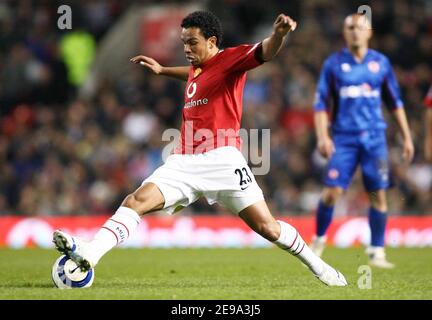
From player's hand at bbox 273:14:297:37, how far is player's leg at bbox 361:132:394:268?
3584 millimetres

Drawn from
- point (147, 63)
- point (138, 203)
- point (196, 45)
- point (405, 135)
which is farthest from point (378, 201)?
point (138, 203)

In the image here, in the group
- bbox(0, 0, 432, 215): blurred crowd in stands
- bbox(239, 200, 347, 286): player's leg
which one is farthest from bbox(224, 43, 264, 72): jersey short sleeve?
bbox(0, 0, 432, 215): blurred crowd in stands

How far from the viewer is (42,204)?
16016 mm

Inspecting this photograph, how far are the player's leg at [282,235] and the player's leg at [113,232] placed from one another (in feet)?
2.28

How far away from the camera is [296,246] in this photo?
714cm

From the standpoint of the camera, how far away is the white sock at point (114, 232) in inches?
261

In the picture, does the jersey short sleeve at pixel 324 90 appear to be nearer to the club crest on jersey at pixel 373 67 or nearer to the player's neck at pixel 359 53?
the player's neck at pixel 359 53

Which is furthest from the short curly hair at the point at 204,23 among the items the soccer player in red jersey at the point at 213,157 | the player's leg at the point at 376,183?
the player's leg at the point at 376,183

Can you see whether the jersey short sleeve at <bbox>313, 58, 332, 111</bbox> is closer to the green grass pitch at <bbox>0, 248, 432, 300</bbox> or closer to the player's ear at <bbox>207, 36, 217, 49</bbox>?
the green grass pitch at <bbox>0, 248, 432, 300</bbox>

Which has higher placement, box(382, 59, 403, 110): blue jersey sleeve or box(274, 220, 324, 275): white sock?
box(382, 59, 403, 110): blue jersey sleeve

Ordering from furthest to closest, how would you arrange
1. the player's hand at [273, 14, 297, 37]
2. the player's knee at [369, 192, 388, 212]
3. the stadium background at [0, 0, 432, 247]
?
the stadium background at [0, 0, 432, 247]
the player's knee at [369, 192, 388, 212]
the player's hand at [273, 14, 297, 37]

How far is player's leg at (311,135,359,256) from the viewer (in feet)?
32.2

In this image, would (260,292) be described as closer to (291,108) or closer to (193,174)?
(193,174)

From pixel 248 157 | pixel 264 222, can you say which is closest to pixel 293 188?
pixel 248 157
